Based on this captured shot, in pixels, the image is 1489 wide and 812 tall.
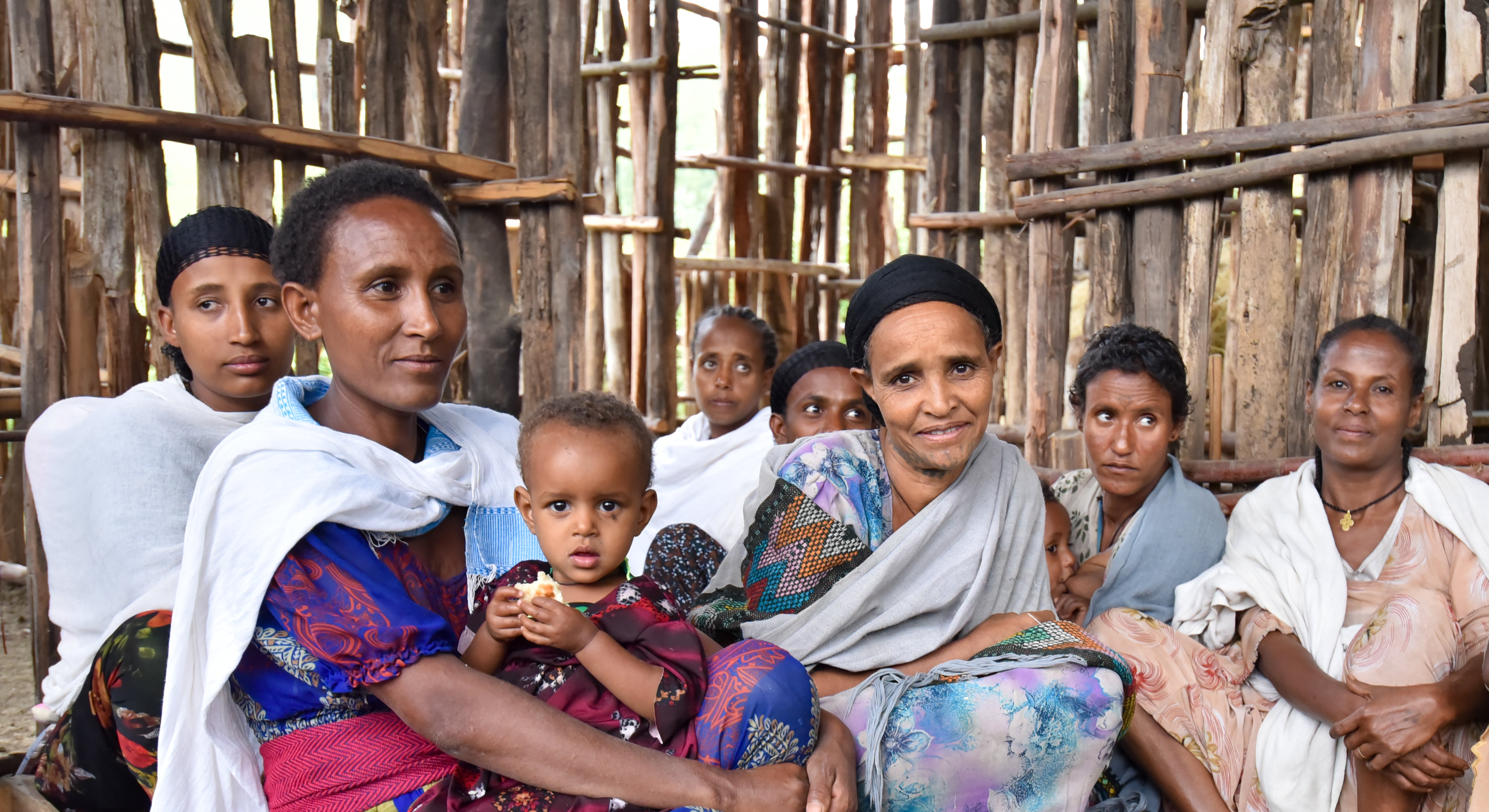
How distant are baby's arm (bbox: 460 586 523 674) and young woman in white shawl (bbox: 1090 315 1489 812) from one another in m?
1.85

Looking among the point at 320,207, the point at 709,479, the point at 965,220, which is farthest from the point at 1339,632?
the point at 965,220

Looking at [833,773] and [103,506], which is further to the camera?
[103,506]

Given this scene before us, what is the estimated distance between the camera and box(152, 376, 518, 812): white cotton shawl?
209 centimetres

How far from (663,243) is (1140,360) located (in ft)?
15.0

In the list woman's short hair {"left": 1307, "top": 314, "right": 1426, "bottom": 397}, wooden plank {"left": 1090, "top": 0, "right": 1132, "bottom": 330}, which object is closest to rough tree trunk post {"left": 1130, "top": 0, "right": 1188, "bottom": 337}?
wooden plank {"left": 1090, "top": 0, "right": 1132, "bottom": 330}

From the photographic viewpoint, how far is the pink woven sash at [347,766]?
2.21 m

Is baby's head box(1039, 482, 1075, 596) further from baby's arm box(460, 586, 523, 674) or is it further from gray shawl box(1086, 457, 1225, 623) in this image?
baby's arm box(460, 586, 523, 674)

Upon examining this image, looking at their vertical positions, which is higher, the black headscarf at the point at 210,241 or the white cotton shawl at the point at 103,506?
the black headscarf at the point at 210,241

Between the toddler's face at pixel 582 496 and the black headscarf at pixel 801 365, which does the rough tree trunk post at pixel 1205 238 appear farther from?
the toddler's face at pixel 582 496

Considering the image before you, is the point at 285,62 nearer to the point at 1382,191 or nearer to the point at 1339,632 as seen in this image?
the point at 1382,191

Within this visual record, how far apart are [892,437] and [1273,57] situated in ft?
8.33

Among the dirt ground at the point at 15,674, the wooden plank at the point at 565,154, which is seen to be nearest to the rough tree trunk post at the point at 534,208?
the wooden plank at the point at 565,154

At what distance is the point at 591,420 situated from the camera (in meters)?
2.47

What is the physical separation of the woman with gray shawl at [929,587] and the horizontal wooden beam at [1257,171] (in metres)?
1.69
